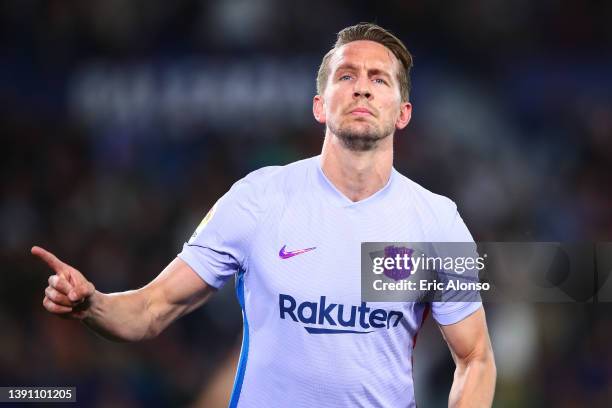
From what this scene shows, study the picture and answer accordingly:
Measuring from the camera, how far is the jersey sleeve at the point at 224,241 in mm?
3939

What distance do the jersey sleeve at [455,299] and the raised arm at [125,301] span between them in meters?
1.00

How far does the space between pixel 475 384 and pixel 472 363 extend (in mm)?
102

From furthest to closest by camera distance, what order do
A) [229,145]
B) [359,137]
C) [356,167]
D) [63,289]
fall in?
[229,145] < [356,167] < [359,137] < [63,289]

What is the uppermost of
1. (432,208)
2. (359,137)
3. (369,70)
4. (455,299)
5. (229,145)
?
(229,145)

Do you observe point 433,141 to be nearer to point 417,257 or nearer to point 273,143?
point 273,143

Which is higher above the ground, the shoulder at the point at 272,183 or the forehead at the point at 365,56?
the forehead at the point at 365,56

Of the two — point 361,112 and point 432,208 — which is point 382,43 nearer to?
point 361,112

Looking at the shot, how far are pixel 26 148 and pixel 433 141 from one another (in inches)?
150

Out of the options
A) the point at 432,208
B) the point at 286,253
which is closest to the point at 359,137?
the point at 432,208

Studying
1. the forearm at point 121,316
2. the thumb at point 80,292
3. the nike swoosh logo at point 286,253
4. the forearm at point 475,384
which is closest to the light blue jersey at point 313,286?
the nike swoosh logo at point 286,253

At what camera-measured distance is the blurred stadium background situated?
6.78 meters

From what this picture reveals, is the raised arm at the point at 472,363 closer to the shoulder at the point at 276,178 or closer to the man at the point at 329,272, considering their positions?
the man at the point at 329,272

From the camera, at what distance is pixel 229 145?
8469 mm

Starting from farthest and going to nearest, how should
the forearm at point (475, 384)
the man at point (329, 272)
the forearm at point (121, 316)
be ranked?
the forearm at point (475, 384)
the man at point (329, 272)
the forearm at point (121, 316)
